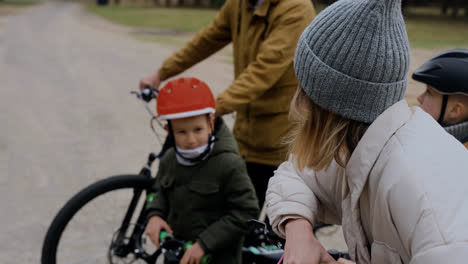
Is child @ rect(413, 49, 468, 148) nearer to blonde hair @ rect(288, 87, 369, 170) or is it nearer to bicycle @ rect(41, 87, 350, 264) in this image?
blonde hair @ rect(288, 87, 369, 170)

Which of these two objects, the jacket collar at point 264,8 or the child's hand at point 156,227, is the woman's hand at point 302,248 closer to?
the child's hand at point 156,227

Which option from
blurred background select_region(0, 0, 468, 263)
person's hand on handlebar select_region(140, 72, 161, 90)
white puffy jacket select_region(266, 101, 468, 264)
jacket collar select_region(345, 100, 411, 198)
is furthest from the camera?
blurred background select_region(0, 0, 468, 263)

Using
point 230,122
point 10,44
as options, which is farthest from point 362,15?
point 10,44

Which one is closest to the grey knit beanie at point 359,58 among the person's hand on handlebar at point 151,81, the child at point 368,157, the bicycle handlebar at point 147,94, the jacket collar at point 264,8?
the child at point 368,157

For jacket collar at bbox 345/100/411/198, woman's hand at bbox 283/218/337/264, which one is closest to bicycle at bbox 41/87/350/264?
woman's hand at bbox 283/218/337/264

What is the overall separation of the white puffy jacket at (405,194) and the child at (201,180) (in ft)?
3.13

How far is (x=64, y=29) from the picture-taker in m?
18.2

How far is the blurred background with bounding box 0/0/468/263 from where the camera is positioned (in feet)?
12.9

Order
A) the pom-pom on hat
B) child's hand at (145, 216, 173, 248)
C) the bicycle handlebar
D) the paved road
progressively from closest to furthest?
the pom-pom on hat
child's hand at (145, 216, 173, 248)
the bicycle handlebar
the paved road

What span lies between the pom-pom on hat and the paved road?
1821mm

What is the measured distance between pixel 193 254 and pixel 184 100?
0.70 m

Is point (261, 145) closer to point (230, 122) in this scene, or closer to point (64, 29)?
point (230, 122)

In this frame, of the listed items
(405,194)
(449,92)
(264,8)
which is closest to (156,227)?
(264,8)

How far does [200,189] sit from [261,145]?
52 cm
